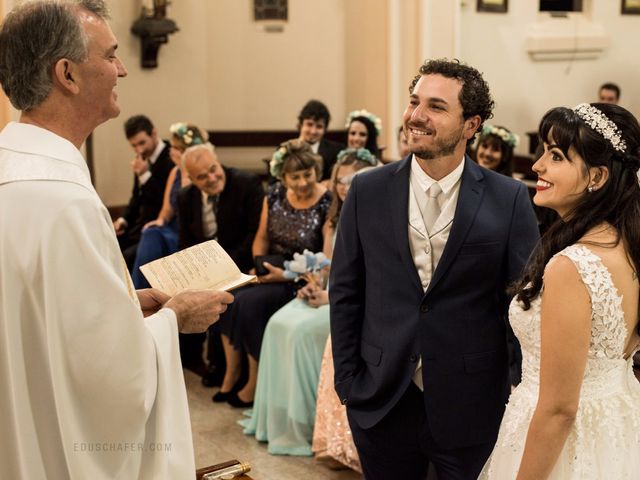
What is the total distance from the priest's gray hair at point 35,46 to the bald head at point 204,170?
3.83m

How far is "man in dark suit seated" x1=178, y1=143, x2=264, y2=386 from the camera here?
5.80m

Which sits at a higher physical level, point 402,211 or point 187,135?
point 402,211

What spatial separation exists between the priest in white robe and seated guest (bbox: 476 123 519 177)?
13.9 feet

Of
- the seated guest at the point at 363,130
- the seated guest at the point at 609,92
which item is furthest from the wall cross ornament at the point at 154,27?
the seated guest at the point at 609,92

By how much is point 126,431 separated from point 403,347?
40.9 inches

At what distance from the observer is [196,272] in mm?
2301

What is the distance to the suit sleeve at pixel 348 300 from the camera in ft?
9.27

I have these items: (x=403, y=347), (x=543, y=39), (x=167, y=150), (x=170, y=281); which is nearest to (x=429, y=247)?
(x=403, y=347)

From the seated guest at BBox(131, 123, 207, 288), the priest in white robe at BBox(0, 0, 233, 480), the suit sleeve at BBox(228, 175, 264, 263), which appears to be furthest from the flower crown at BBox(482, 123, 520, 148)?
the priest in white robe at BBox(0, 0, 233, 480)

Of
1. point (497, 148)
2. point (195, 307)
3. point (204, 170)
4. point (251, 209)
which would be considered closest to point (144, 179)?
point (204, 170)

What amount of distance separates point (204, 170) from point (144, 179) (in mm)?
1670

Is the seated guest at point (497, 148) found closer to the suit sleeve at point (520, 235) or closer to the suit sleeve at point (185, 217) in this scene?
the suit sleeve at point (185, 217)

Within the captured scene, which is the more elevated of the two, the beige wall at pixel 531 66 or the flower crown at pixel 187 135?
the beige wall at pixel 531 66

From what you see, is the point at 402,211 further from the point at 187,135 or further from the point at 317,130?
the point at 317,130
